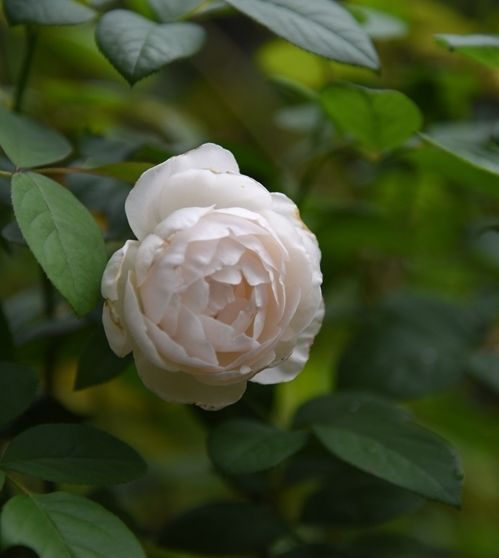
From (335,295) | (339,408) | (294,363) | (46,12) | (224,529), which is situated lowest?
(335,295)

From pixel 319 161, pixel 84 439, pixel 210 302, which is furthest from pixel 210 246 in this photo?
pixel 319 161

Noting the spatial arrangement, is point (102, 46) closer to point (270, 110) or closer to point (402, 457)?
point (402, 457)

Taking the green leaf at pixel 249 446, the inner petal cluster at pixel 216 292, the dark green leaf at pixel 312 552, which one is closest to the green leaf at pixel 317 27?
the inner petal cluster at pixel 216 292

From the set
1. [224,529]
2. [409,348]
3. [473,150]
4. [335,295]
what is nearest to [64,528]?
[224,529]

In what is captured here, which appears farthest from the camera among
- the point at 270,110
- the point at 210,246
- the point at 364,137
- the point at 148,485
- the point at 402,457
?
the point at 270,110

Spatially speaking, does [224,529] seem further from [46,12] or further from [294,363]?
[46,12]

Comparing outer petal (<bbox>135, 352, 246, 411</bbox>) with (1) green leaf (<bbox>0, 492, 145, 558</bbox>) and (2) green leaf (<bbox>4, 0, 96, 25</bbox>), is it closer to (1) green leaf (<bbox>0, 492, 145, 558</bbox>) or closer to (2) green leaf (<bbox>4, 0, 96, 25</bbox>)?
(1) green leaf (<bbox>0, 492, 145, 558</bbox>)
